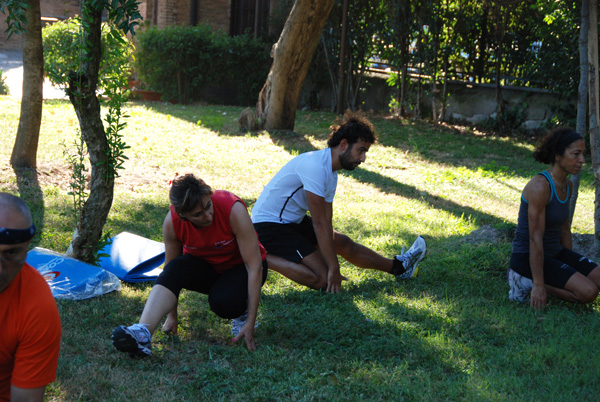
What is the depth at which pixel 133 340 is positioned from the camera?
3385mm

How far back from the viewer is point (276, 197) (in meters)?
5.05

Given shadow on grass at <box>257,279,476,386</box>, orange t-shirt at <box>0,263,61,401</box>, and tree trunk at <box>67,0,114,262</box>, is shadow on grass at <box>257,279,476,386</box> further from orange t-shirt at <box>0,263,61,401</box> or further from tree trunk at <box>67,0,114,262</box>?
orange t-shirt at <box>0,263,61,401</box>

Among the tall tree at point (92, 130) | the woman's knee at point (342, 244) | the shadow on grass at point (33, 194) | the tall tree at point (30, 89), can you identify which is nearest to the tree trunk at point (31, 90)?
the tall tree at point (30, 89)

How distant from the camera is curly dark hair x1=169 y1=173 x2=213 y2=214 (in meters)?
3.42

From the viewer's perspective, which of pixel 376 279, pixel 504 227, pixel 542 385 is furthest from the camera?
pixel 504 227

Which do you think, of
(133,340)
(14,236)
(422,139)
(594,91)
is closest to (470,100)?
(422,139)

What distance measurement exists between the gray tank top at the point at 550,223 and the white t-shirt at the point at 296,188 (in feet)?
5.06

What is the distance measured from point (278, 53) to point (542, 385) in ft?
32.2

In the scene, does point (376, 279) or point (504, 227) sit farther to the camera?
point (504, 227)

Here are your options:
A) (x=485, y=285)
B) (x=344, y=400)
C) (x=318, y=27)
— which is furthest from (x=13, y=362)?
(x=318, y=27)

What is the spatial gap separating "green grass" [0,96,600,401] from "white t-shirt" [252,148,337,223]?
1.93 feet

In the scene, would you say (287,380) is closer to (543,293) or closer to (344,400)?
(344,400)

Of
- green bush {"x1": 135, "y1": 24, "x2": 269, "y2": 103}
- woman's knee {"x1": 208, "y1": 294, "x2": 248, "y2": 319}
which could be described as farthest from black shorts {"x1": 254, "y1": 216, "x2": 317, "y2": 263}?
green bush {"x1": 135, "y1": 24, "x2": 269, "y2": 103}

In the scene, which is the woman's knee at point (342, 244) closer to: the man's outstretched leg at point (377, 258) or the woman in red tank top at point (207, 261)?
the man's outstretched leg at point (377, 258)
